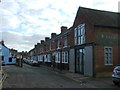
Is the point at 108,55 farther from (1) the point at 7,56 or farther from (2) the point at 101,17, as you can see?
(1) the point at 7,56

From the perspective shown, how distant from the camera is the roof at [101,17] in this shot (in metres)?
23.2

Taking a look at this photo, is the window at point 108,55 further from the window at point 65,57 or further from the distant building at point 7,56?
the distant building at point 7,56

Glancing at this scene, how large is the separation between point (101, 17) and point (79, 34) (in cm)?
376

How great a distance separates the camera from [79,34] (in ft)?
87.1

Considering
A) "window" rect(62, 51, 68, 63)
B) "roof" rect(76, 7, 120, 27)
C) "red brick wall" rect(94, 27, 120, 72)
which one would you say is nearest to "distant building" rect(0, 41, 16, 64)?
"window" rect(62, 51, 68, 63)

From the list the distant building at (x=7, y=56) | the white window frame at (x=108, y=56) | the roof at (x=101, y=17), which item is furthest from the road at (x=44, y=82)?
the distant building at (x=7, y=56)

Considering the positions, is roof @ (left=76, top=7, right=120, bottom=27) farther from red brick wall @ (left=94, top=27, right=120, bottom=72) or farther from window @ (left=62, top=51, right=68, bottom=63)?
window @ (left=62, top=51, right=68, bottom=63)

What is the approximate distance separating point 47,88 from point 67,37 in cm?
1909

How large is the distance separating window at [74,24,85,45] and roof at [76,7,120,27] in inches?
70.7

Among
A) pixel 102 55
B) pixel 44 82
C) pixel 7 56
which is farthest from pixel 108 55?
pixel 7 56

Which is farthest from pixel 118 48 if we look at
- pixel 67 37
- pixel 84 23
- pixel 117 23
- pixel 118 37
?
pixel 67 37

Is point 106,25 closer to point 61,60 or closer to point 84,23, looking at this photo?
point 84,23

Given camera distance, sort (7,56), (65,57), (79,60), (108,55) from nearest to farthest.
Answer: (108,55), (79,60), (65,57), (7,56)

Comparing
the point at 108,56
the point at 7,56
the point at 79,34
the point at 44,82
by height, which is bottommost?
the point at 44,82
